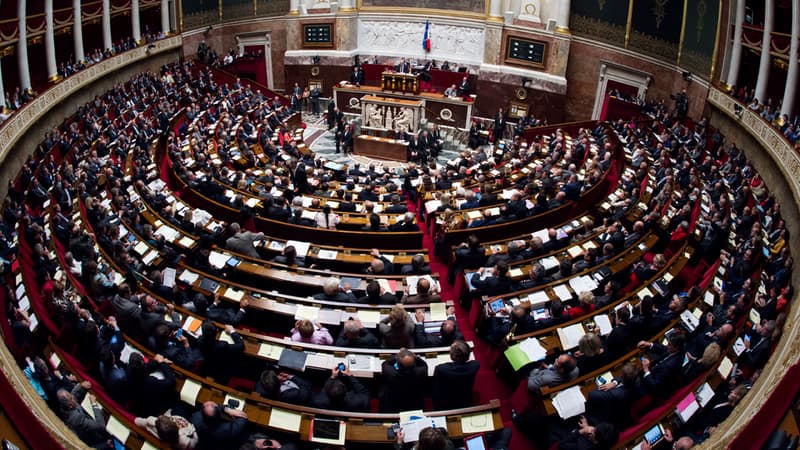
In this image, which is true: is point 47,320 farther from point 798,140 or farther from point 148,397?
point 798,140

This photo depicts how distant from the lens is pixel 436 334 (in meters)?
8.57

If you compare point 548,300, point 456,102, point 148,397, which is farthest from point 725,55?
point 148,397

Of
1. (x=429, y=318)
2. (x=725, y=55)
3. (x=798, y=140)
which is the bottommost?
(x=429, y=318)

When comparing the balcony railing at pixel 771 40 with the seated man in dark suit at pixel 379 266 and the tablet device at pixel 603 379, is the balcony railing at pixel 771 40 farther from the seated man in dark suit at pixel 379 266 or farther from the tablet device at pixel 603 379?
the seated man in dark suit at pixel 379 266

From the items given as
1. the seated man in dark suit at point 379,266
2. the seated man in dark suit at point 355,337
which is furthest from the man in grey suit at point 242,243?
the seated man in dark suit at point 355,337

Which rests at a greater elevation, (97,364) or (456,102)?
(456,102)

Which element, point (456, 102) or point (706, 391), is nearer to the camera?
point (706, 391)

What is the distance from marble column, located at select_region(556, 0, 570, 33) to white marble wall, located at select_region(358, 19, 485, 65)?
4286 millimetres

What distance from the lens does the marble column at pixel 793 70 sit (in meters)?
15.5

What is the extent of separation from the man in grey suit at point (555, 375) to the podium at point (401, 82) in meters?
20.7

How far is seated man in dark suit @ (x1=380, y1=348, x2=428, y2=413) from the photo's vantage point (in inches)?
270

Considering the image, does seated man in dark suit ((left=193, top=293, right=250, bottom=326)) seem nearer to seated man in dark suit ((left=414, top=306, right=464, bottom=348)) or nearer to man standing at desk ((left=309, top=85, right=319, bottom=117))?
seated man in dark suit ((left=414, top=306, right=464, bottom=348))

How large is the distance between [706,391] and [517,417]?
2523 millimetres

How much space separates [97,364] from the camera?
7949 mm
